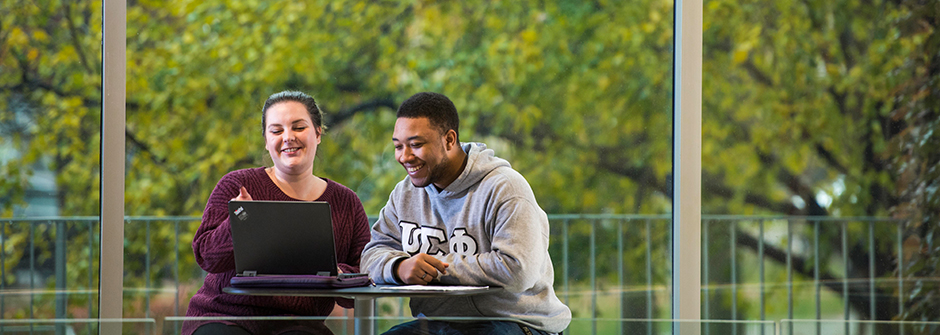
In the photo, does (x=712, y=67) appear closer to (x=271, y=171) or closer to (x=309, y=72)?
(x=309, y=72)

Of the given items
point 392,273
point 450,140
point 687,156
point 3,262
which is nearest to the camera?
point 392,273

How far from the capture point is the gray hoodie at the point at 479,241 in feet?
6.37

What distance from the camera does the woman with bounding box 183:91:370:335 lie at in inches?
85.7

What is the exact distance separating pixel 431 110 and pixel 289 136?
47 centimetres

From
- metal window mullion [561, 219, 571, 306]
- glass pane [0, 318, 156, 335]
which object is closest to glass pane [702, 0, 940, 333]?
metal window mullion [561, 219, 571, 306]

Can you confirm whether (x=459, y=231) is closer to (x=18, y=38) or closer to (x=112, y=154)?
(x=112, y=154)

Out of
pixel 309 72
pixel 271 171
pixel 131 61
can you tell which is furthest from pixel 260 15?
pixel 271 171

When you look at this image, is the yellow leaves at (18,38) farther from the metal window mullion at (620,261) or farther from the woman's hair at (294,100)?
the metal window mullion at (620,261)

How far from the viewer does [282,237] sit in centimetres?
190

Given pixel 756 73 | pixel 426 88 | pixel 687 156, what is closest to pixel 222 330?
pixel 687 156

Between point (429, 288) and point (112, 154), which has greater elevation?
point (112, 154)

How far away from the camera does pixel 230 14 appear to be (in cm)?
336

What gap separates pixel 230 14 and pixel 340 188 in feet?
4.48

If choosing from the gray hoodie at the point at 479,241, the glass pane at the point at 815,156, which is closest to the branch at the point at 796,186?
the glass pane at the point at 815,156
